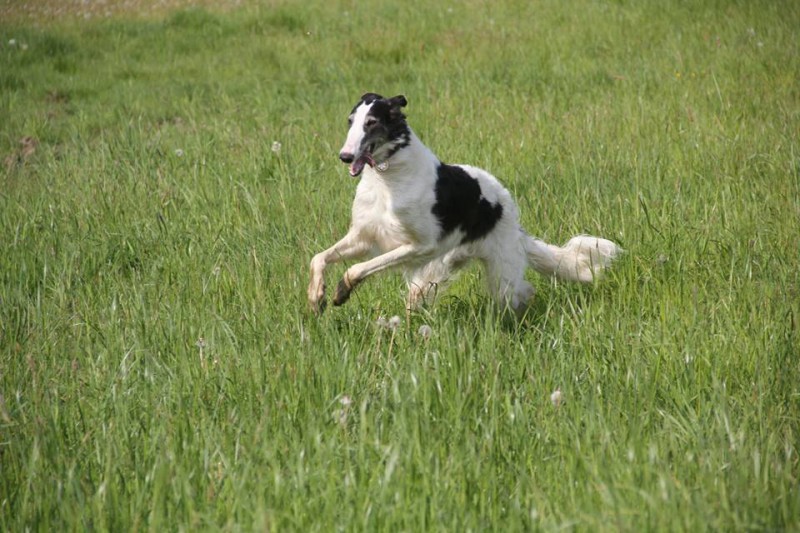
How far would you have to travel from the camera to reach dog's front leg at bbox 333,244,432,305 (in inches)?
177

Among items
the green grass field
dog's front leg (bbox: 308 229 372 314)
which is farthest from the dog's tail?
dog's front leg (bbox: 308 229 372 314)

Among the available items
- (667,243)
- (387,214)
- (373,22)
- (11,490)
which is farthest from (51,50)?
(11,490)

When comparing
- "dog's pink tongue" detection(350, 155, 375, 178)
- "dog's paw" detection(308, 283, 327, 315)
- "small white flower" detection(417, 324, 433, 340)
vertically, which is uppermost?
"dog's pink tongue" detection(350, 155, 375, 178)

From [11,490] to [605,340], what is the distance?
7.40 ft

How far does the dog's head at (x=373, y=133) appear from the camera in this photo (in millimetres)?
4324

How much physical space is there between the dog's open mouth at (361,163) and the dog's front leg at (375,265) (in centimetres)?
45

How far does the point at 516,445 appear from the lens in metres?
2.97

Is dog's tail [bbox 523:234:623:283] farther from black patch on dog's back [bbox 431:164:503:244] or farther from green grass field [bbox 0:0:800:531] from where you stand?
black patch on dog's back [bbox 431:164:503:244]

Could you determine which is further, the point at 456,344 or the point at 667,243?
the point at 667,243

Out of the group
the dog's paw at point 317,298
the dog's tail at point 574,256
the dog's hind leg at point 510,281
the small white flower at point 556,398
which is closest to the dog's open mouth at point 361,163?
the dog's paw at point 317,298

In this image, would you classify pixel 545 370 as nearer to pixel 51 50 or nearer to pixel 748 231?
pixel 748 231

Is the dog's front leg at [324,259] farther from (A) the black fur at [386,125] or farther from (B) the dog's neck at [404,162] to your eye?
(A) the black fur at [386,125]

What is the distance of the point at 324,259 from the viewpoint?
15.0ft

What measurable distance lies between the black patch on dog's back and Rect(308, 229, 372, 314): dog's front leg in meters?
0.43
